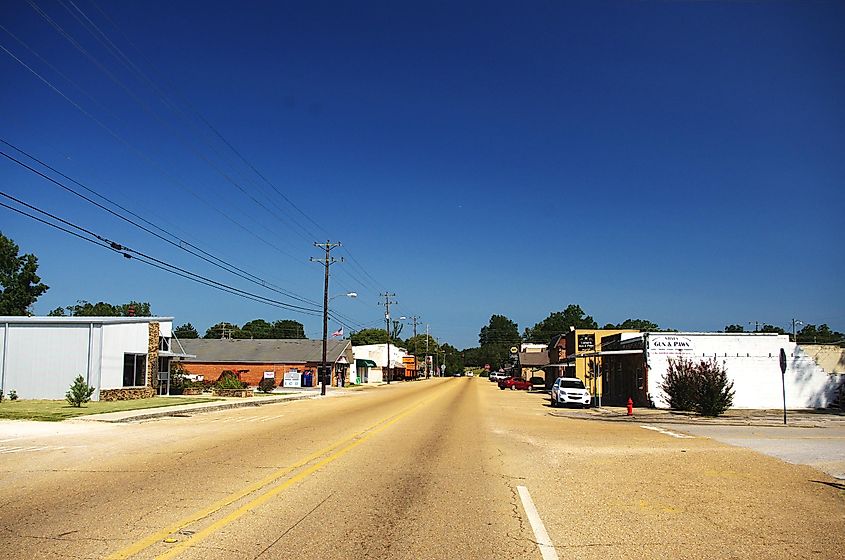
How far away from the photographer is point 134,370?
40125 mm

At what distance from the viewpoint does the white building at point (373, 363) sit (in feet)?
342

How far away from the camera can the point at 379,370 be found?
382 ft

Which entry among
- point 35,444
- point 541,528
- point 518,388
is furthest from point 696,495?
point 518,388

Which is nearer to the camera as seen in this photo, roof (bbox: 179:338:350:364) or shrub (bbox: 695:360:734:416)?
shrub (bbox: 695:360:734:416)

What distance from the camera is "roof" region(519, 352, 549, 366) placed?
9088cm

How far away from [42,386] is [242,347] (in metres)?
43.9

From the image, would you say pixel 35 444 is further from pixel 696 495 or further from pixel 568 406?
pixel 568 406

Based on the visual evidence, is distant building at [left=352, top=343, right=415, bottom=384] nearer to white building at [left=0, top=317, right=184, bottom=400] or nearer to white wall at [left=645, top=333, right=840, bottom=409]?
white building at [left=0, top=317, right=184, bottom=400]

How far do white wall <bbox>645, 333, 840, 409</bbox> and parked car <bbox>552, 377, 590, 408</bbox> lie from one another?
13.4 feet

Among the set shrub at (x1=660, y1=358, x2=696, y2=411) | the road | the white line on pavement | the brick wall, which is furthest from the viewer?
the brick wall

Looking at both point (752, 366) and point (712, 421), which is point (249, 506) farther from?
point (752, 366)

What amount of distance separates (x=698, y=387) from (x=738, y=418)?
2.57 m

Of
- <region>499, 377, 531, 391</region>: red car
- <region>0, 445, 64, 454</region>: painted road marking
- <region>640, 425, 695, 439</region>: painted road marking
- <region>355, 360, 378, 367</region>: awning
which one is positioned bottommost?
<region>499, 377, 531, 391</region>: red car

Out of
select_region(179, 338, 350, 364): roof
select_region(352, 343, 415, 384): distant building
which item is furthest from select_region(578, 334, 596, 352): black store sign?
select_region(352, 343, 415, 384): distant building
